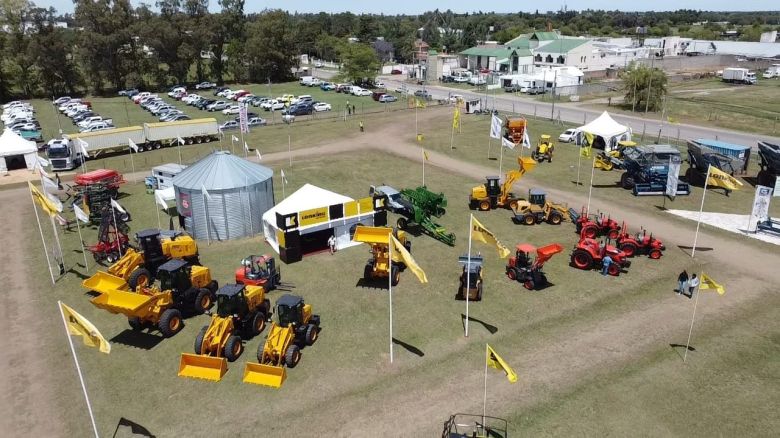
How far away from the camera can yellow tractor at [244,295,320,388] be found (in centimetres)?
1563

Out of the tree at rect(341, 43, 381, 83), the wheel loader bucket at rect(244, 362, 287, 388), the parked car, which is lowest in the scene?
the wheel loader bucket at rect(244, 362, 287, 388)

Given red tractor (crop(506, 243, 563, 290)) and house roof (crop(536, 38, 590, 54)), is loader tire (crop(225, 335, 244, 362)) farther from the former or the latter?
house roof (crop(536, 38, 590, 54))

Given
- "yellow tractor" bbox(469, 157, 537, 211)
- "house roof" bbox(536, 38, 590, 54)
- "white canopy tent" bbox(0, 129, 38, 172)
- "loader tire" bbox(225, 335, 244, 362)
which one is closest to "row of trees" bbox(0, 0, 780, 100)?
"house roof" bbox(536, 38, 590, 54)

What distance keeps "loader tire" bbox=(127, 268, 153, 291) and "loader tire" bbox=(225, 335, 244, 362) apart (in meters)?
5.77

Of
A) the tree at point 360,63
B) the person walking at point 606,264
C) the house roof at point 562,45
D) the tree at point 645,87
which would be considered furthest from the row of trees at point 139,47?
the person walking at point 606,264

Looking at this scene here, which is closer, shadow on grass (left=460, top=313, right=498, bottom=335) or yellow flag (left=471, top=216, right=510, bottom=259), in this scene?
yellow flag (left=471, top=216, right=510, bottom=259)

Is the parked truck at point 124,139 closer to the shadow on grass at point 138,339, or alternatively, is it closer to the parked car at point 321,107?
the parked car at point 321,107

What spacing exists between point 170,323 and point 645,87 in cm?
5953

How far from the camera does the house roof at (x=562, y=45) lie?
8688 centimetres

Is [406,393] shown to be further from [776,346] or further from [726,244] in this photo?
[726,244]

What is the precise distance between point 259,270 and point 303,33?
111545mm

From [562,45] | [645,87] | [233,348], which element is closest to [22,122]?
[233,348]

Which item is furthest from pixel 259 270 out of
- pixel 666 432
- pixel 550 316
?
pixel 666 432

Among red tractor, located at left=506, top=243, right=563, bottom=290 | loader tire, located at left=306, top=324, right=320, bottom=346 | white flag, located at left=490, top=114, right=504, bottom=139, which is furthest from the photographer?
white flag, located at left=490, top=114, right=504, bottom=139
